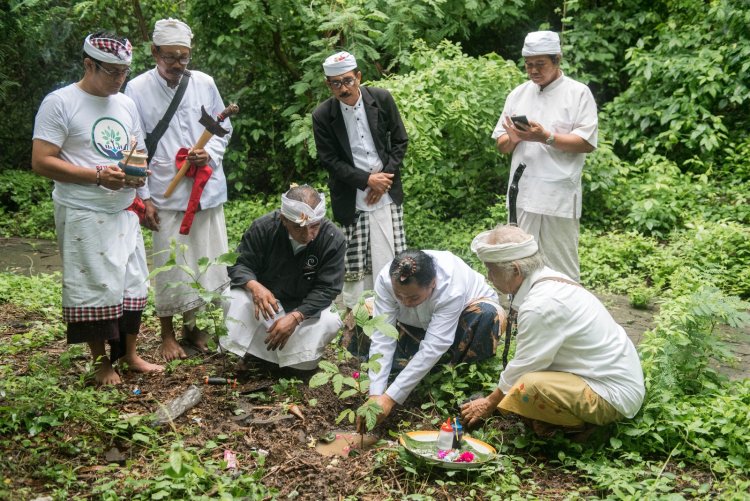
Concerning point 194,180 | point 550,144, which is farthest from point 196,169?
point 550,144

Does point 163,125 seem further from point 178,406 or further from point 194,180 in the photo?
point 178,406

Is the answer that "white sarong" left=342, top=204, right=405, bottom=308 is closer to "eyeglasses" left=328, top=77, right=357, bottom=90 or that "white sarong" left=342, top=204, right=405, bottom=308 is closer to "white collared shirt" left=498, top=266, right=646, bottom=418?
"eyeglasses" left=328, top=77, right=357, bottom=90

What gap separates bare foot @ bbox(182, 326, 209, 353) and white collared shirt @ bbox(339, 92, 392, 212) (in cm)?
144

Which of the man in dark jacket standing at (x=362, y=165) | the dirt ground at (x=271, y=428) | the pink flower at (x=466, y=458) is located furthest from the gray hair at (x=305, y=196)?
the pink flower at (x=466, y=458)

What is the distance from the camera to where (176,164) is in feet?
16.4

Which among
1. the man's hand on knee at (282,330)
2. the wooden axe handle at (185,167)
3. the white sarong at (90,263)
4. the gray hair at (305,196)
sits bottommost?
the man's hand on knee at (282,330)

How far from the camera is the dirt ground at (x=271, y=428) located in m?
3.59

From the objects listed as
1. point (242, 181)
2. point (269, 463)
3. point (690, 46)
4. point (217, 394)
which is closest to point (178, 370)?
point (217, 394)

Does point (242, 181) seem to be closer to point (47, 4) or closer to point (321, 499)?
point (47, 4)

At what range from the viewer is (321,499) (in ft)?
11.5

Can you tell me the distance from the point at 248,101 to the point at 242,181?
42.0 inches

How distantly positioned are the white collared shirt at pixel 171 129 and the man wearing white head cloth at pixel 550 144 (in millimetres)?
2072

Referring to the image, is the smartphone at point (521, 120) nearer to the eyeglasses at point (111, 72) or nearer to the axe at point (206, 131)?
the axe at point (206, 131)

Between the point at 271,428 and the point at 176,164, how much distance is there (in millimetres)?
1914
